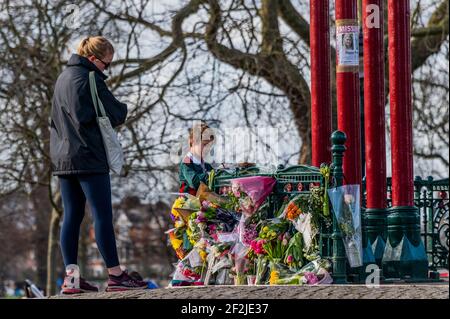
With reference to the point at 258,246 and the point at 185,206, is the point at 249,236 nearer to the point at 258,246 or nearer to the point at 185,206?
the point at 258,246

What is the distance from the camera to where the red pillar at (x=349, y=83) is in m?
9.98

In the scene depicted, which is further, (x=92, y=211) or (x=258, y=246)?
(x=258, y=246)

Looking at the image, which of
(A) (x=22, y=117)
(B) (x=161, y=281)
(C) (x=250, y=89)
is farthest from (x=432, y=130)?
(B) (x=161, y=281)

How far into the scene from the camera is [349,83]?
10.1 m

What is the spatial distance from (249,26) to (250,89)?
1.10 metres

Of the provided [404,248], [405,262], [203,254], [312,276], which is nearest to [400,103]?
[404,248]

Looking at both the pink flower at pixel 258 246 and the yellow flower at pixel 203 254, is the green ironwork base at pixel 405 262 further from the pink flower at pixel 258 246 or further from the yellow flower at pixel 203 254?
the yellow flower at pixel 203 254

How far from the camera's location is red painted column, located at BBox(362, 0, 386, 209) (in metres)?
9.96

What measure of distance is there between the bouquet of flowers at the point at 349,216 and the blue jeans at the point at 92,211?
1.66 m

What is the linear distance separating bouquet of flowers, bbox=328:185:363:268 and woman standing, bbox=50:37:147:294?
1541 millimetres

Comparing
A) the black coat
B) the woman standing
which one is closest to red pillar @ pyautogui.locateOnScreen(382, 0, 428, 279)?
the woman standing

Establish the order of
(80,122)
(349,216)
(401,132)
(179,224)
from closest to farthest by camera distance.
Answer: (80,122), (349,216), (179,224), (401,132)

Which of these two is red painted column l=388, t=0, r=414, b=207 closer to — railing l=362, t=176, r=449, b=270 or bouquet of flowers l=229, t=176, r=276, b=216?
railing l=362, t=176, r=449, b=270

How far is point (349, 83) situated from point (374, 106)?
11.7 inches
